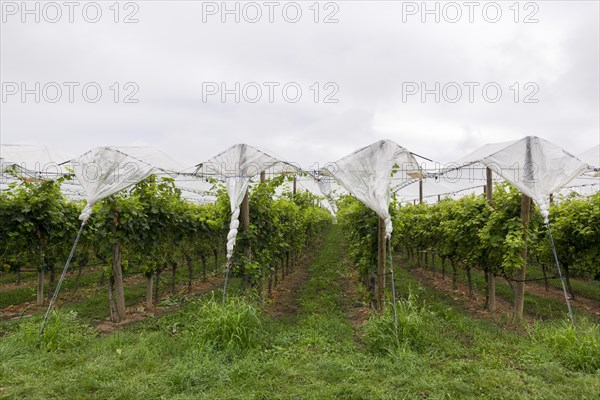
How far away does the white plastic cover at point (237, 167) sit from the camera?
220 inches

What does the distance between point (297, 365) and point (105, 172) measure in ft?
13.2

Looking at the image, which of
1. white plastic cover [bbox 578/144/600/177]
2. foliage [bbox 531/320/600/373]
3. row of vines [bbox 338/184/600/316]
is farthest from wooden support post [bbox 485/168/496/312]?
white plastic cover [bbox 578/144/600/177]

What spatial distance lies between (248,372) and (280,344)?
92cm

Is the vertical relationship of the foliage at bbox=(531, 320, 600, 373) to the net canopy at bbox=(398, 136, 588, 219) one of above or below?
below

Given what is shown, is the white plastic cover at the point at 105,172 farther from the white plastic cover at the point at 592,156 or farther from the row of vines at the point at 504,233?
the white plastic cover at the point at 592,156

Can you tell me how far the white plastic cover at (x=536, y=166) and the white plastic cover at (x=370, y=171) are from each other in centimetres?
150

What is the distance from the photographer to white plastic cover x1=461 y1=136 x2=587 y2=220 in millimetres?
5230

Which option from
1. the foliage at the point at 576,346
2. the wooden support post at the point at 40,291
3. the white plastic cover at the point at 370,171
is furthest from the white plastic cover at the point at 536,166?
the wooden support post at the point at 40,291

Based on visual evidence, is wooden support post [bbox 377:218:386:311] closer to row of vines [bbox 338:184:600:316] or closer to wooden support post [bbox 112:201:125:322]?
row of vines [bbox 338:184:600:316]

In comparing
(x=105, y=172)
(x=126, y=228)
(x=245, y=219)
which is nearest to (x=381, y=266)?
(x=245, y=219)

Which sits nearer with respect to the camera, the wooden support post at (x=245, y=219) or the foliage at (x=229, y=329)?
the foliage at (x=229, y=329)

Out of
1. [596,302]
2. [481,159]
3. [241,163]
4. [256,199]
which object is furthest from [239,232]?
[596,302]

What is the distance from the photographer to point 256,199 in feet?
21.5

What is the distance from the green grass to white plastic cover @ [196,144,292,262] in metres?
1.79
